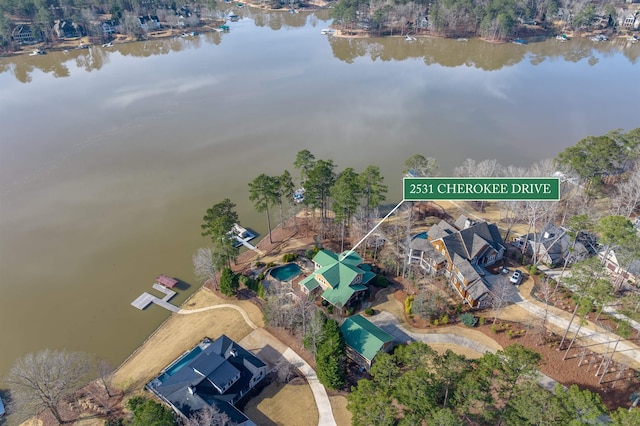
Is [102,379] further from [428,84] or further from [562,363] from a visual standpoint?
[428,84]

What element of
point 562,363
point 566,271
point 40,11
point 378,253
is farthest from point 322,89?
point 40,11

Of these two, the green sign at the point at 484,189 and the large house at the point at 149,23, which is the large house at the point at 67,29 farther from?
the green sign at the point at 484,189

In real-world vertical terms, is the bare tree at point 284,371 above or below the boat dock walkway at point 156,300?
below

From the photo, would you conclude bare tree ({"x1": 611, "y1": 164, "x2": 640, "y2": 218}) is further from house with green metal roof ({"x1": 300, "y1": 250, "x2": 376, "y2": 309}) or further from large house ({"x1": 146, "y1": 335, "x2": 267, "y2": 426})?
large house ({"x1": 146, "y1": 335, "x2": 267, "y2": 426})

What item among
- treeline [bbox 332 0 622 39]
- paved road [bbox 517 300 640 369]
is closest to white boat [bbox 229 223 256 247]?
paved road [bbox 517 300 640 369]

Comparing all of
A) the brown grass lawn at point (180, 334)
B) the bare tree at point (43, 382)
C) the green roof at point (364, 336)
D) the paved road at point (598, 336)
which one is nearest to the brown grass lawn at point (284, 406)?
the green roof at point (364, 336)

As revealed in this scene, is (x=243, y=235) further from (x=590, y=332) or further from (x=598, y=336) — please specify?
(x=598, y=336)
